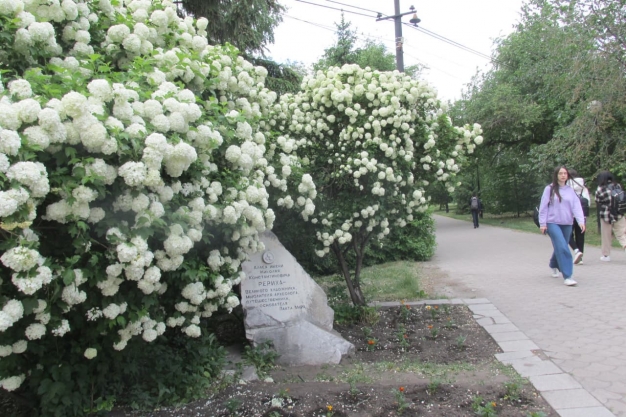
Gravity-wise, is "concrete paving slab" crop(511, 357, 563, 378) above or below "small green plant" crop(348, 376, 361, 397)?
below

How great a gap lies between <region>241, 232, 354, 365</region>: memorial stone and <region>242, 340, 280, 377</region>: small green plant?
0.27ft

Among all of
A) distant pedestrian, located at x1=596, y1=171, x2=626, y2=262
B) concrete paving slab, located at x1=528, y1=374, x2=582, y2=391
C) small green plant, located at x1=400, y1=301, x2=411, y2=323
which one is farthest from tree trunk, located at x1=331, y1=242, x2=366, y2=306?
distant pedestrian, located at x1=596, y1=171, x2=626, y2=262

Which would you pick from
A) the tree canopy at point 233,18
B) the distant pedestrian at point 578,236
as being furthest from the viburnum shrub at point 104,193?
the distant pedestrian at point 578,236

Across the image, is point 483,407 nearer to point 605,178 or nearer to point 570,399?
point 570,399

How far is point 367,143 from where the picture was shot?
5.17 metres

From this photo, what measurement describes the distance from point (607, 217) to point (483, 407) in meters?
7.47

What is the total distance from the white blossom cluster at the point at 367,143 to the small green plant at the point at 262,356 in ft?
4.22

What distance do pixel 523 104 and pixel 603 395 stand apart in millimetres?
18965

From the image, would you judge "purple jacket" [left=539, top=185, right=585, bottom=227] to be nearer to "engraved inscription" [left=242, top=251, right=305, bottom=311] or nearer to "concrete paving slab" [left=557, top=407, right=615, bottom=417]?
"engraved inscription" [left=242, top=251, right=305, bottom=311]

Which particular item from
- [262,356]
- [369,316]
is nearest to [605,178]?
[369,316]

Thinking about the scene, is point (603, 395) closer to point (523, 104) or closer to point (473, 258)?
point (473, 258)

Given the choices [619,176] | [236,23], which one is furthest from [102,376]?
[619,176]

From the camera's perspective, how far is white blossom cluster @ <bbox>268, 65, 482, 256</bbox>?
5.22 metres

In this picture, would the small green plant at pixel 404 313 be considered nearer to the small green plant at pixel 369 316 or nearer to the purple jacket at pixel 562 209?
the small green plant at pixel 369 316
